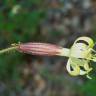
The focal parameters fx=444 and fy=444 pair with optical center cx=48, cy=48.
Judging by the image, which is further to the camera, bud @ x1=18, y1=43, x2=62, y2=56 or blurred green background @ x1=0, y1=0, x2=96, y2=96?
blurred green background @ x1=0, y1=0, x2=96, y2=96

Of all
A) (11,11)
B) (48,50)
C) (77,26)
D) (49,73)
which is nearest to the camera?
(48,50)

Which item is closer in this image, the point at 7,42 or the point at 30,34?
the point at 7,42

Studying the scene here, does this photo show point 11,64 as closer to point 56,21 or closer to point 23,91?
point 23,91

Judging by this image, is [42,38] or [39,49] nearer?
[39,49]

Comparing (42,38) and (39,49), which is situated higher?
(42,38)

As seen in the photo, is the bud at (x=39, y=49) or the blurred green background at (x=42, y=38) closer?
the bud at (x=39, y=49)

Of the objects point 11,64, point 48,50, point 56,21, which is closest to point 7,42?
point 11,64

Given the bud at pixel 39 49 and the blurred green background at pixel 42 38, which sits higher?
the blurred green background at pixel 42 38

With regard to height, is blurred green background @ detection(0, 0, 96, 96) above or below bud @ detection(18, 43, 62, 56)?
above
